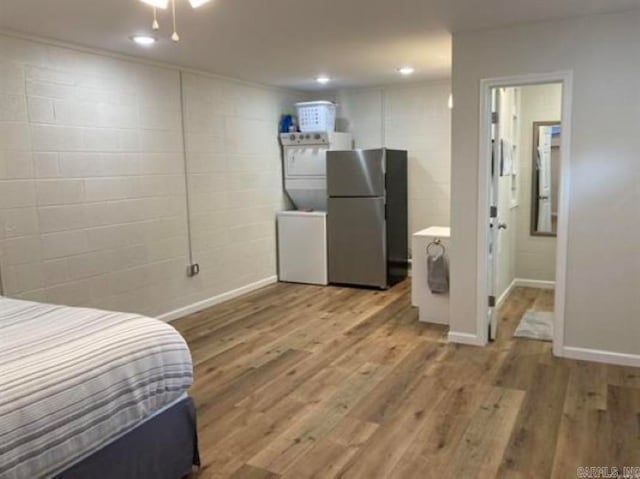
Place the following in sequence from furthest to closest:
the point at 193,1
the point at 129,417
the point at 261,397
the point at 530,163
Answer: the point at 530,163 → the point at 261,397 → the point at 193,1 → the point at 129,417

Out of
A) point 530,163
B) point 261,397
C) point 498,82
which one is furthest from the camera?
point 530,163

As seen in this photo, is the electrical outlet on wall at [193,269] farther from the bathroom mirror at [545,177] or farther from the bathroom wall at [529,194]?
the bathroom mirror at [545,177]

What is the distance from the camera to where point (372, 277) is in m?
5.87

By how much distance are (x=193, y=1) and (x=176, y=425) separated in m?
1.82

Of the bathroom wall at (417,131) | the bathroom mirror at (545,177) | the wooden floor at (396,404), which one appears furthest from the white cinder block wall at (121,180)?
the bathroom mirror at (545,177)

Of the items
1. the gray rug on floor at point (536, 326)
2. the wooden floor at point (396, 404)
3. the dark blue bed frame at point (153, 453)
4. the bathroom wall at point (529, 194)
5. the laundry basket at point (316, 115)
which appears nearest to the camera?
the dark blue bed frame at point (153, 453)

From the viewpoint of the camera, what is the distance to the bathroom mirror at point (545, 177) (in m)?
5.56

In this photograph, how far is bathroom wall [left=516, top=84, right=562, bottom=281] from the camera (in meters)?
5.53

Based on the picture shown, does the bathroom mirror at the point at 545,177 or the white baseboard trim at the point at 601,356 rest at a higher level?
the bathroom mirror at the point at 545,177

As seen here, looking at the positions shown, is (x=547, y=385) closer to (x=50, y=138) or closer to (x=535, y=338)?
(x=535, y=338)

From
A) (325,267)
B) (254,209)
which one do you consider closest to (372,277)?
(325,267)

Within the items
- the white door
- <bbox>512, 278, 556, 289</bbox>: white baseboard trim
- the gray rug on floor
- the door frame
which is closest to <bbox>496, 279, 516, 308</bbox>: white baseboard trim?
<bbox>512, 278, 556, 289</bbox>: white baseboard trim

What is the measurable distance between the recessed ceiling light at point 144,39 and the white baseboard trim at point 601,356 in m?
3.72

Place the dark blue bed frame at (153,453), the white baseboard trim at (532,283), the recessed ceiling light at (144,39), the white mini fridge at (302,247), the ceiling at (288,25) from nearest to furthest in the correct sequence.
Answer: the dark blue bed frame at (153,453) → the ceiling at (288,25) → the recessed ceiling light at (144,39) → the white baseboard trim at (532,283) → the white mini fridge at (302,247)
